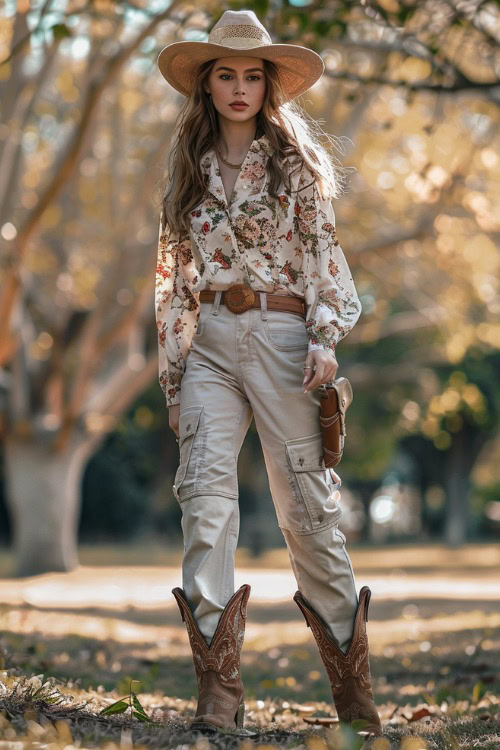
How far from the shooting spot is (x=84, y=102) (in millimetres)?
11344

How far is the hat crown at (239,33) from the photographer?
4.31 meters

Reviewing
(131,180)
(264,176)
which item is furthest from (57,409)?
(264,176)

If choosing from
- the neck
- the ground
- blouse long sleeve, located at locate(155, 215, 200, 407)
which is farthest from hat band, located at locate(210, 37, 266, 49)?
the ground

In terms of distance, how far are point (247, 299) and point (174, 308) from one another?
36 cm

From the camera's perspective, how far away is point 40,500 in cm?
1778

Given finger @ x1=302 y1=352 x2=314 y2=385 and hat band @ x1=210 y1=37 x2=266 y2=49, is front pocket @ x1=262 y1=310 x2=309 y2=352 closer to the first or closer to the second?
finger @ x1=302 y1=352 x2=314 y2=385

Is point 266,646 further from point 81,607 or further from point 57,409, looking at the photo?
point 57,409

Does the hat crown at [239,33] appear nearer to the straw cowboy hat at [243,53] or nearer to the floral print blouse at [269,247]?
the straw cowboy hat at [243,53]

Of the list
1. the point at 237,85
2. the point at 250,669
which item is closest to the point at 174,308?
the point at 237,85

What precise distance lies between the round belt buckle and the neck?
1.76 feet

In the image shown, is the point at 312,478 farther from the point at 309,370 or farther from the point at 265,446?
the point at 309,370

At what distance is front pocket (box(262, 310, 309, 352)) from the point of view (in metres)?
4.23

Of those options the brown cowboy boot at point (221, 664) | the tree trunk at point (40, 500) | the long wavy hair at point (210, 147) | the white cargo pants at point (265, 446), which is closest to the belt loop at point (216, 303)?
the white cargo pants at point (265, 446)

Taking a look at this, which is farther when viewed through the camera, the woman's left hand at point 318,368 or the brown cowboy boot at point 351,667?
the brown cowboy boot at point 351,667
